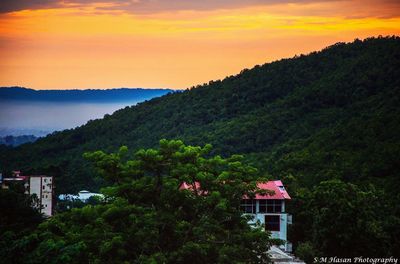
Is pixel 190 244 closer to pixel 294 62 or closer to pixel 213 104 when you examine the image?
pixel 213 104

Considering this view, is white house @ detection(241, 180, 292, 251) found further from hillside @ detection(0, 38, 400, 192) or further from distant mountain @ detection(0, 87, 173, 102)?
distant mountain @ detection(0, 87, 173, 102)

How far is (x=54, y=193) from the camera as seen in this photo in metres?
56.5

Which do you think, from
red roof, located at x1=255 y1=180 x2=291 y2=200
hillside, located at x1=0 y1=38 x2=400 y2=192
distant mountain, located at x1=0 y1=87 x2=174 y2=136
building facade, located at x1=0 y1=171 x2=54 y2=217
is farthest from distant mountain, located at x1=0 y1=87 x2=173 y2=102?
red roof, located at x1=255 y1=180 x2=291 y2=200

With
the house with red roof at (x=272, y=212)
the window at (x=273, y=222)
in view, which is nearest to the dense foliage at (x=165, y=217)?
the house with red roof at (x=272, y=212)

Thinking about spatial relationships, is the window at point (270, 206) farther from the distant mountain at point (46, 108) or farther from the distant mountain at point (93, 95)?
the distant mountain at point (46, 108)

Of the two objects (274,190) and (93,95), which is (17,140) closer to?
(93,95)

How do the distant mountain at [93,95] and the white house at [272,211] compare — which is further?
the distant mountain at [93,95]

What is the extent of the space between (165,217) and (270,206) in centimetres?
968

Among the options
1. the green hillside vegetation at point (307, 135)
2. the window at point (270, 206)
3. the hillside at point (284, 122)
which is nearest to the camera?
the green hillside vegetation at point (307, 135)

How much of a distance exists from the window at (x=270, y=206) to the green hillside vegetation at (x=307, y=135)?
133 cm

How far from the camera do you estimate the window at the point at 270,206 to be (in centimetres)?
2659

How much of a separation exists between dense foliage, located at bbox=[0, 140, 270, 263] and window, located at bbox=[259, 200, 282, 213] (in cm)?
735

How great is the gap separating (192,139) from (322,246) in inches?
1564

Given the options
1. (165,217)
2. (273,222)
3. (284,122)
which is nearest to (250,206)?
(273,222)
